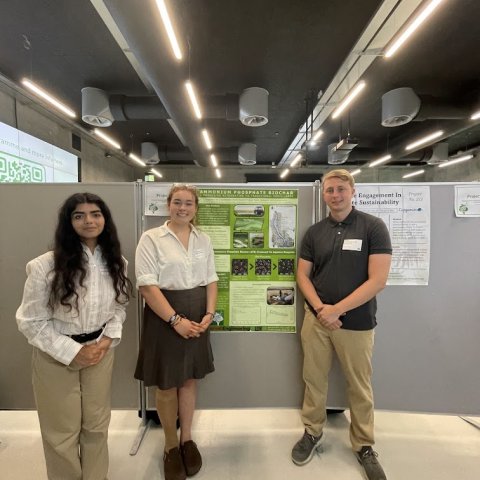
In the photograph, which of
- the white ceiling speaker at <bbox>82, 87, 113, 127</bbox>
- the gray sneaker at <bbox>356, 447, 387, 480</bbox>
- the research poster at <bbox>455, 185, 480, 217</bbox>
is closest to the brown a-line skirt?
the gray sneaker at <bbox>356, 447, 387, 480</bbox>

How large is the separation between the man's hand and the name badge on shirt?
365 mm

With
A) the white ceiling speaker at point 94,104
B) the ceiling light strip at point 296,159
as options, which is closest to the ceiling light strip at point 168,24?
the white ceiling speaker at point 94,104

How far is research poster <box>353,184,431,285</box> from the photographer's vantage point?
1937 mm

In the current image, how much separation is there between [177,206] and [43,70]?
448cm

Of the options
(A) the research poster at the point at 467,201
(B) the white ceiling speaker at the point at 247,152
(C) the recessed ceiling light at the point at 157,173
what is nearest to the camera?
(A) the research poster at the point at 467,201

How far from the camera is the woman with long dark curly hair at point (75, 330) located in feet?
4.10

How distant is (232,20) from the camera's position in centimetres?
317

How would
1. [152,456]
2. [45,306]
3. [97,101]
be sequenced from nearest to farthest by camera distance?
[45,306] → [152,456] → [97,101]

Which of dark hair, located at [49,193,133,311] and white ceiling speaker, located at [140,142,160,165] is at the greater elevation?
white ceiling speaker, located at [140,142,160,165]

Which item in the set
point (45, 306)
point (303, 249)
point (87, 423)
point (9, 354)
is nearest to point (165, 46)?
point (303, 249)

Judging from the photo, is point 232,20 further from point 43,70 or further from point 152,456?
point 152,456

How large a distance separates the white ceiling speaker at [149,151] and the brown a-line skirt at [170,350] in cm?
727

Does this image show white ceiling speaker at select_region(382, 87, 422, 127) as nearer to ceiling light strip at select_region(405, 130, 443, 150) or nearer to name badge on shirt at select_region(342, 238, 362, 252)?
ceiling light strip at select_region(405, 130, 443, 150)

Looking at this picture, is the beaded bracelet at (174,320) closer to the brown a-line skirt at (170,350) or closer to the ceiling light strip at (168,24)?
the brown a-line skirt at (170,350)
